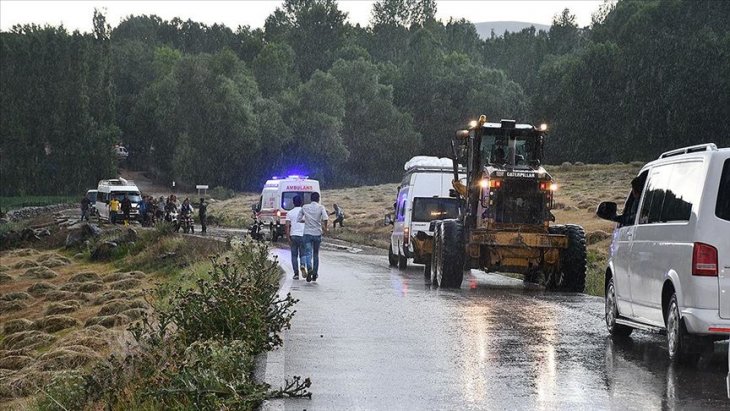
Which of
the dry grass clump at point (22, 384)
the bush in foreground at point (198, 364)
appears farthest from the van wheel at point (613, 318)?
the dry grass clump at point (22, 384)

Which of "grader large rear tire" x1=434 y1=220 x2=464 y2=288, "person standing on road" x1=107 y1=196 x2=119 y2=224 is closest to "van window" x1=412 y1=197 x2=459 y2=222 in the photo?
"grader large rear tire" x1=434 y1=220 x2=464 y2=288

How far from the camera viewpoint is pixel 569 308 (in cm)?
1958

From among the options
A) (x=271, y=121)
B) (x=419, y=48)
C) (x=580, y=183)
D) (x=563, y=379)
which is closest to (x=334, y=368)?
(x=563, y=379)

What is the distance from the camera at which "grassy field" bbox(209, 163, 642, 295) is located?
45344 millimetres

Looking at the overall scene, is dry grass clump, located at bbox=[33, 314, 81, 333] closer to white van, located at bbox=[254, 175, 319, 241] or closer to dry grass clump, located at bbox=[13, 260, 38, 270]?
white van, located at bbox=[254, 175, 319, 241]

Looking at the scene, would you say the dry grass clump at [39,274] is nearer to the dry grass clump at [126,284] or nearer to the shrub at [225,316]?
the dry grass clump at [126,284]

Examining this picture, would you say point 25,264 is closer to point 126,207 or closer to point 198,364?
point 126,207

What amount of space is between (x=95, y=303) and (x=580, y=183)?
4233 centimetres

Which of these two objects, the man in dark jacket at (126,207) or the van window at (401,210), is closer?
the van window at (401,210)

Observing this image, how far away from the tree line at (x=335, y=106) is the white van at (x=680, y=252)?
70504 mm

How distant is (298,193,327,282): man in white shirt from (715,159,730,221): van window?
13798 millimetres

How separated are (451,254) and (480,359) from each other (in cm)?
1150

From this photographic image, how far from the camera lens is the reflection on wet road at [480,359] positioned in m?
10.2

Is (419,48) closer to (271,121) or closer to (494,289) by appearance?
(271,121)
